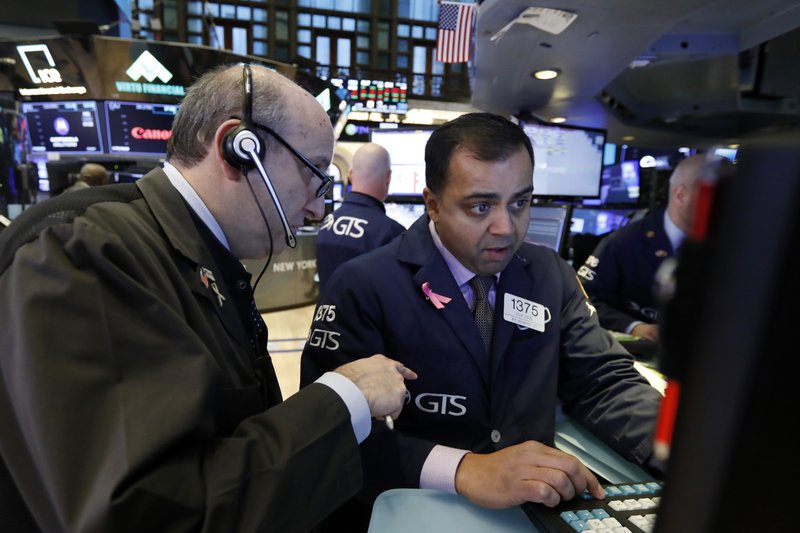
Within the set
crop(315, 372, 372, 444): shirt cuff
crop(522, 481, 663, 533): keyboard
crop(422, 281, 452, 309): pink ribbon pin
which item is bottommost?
crop(522, 481, 663, 533): keyboard

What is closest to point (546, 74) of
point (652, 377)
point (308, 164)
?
point (652, 377)

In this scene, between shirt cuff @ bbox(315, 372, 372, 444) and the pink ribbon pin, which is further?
the pink ribbon pin

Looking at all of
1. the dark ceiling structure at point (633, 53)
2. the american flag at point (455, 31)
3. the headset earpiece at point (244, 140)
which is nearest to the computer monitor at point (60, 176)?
the american flag at point (455, 31)

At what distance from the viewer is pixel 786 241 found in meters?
0.20

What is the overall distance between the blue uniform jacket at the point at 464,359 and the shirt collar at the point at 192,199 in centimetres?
35

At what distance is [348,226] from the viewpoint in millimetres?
2748

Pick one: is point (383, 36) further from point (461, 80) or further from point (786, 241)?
point (786, 241)

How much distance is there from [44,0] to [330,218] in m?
7.32

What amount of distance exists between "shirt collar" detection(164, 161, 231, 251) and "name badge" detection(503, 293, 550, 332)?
2.18 ft

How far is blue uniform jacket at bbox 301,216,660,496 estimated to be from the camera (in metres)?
1.09

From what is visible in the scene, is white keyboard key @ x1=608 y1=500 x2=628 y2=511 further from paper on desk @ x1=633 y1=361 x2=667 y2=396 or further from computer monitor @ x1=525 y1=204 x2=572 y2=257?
computer monitor @ x1=525 y1=204 x2=572 y2=257

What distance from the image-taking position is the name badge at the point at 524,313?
45.6 inches

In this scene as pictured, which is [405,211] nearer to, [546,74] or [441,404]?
[546,74]

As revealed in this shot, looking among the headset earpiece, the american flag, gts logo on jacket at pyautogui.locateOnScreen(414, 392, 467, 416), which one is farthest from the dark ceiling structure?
the headset earpiece
